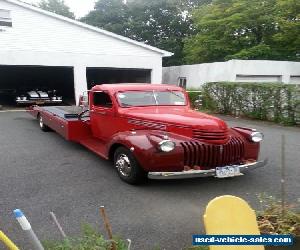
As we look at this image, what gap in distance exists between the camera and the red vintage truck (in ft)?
17.1

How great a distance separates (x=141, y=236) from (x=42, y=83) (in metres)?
25.3

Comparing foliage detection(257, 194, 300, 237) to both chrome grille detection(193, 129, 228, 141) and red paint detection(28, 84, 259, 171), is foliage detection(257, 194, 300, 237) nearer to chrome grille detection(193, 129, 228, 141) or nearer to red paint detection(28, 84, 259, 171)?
red paint detection(28, 84, 259, 171)

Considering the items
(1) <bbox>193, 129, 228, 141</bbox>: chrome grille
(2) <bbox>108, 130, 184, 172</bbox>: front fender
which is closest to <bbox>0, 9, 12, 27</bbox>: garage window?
(2) <bbox>108, 130, 184, 172</bbox>: front fender

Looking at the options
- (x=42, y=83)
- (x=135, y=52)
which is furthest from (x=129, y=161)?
(x=42, y=83)

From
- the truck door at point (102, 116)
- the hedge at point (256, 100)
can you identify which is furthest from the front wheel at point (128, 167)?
the hedge at point (256, 100)

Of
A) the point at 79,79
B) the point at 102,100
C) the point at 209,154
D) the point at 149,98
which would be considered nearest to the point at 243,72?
the point at 79,79

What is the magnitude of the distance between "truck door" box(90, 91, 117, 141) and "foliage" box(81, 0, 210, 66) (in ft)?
101

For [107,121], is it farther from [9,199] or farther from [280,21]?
[280,21]

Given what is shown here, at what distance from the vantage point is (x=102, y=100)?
727cm

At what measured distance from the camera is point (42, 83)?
27328 millimetres

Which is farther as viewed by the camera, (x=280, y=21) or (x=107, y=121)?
(x=280, y=21)

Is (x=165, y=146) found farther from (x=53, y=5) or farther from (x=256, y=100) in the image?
(x=53, y=5)

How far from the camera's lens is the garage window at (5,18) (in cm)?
1744

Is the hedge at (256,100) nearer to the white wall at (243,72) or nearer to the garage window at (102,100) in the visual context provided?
the white wall at (243,72)
